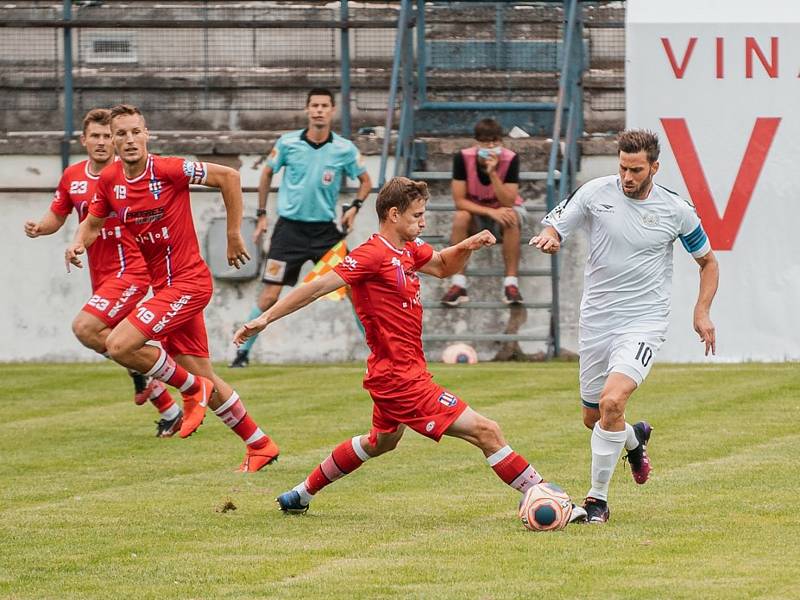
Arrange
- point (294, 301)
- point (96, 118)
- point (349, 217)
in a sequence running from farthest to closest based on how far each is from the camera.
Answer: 1. point (349, 217)
2. point (96, 118)
3. point (294, 301)

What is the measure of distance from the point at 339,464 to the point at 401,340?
2.38ft

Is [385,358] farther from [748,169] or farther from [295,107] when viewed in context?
[295,107]

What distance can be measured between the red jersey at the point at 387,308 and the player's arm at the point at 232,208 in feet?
7.74

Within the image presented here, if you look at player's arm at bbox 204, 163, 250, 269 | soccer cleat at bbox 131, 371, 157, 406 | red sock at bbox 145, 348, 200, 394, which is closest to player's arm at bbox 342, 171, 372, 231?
soccer cleat at bbox 131, 371, 157, 406

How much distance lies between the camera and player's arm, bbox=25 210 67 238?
12.5 metres

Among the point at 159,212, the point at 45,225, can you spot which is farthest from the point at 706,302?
the point at 45,225

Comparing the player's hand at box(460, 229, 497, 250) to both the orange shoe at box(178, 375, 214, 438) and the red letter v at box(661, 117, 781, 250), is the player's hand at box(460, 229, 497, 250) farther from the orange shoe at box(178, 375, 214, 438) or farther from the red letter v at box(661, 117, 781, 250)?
the red letter v at box(661, 117, 781, 250)

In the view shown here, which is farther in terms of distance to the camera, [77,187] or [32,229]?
[77,187]

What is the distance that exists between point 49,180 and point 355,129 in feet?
12.1

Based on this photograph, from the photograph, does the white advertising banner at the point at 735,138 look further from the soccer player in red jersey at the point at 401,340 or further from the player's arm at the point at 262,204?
the soccer player in red jersey at the point at 401,340

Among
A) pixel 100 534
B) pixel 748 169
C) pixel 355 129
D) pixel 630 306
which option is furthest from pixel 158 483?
pixel 355 129

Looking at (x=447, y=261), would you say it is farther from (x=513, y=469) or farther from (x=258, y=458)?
(x=258, y=458)

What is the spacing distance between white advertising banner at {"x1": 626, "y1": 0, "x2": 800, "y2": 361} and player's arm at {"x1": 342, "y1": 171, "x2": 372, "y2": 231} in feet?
8.82

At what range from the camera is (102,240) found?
13391 mm
